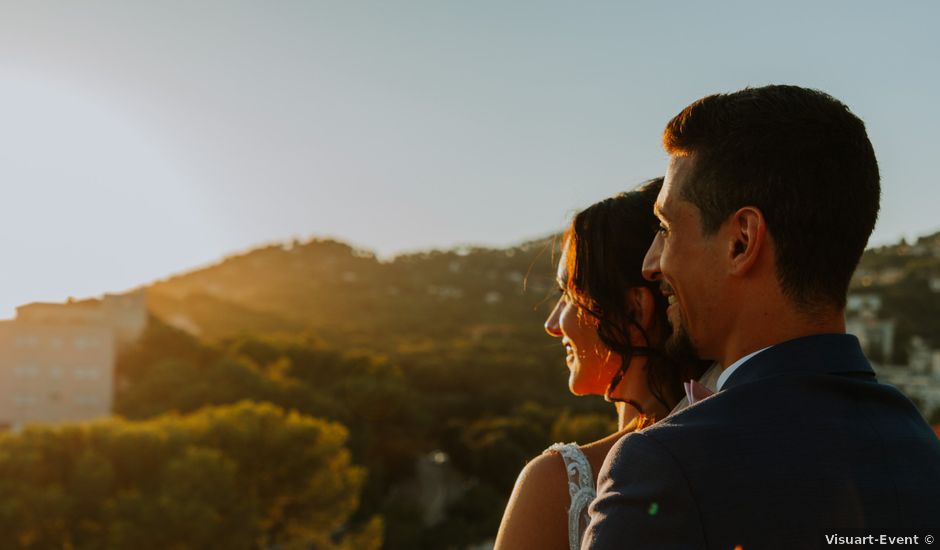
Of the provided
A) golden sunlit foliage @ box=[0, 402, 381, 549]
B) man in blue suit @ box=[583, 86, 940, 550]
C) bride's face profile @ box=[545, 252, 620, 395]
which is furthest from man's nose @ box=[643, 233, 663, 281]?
golden sunlit foliage @ box=[0, 402, 381, 549]

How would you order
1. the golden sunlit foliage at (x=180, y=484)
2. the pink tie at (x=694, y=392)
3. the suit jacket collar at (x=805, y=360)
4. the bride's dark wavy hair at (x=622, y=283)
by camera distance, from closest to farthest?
the suit jacket collar at (x=805, y=360), the pink tie at (x=694, y=392), the bride's dark wavy hair at (x=622, y=283), the golden sunlit foliage at (x=180, y=484)

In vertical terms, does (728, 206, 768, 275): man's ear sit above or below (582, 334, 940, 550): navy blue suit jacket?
above

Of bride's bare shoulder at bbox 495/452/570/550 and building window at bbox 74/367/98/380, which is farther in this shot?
building window at bbox 74/367/98/380

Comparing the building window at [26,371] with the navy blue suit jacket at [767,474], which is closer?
the navy blue suit jacket at [767,474]

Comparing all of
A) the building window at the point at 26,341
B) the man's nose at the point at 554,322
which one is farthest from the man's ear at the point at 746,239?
the building window at the point at 26,341

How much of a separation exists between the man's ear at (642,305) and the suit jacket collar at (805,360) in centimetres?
71

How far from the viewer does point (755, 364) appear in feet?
3.96

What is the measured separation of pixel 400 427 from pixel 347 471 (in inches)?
481

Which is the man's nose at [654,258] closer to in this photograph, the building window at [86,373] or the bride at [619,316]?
the bride at [619,316]

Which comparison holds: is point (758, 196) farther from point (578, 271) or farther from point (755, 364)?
point (578, 271)

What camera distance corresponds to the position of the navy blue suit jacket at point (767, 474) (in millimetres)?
1039

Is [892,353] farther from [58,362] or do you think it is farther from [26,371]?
[26,371]

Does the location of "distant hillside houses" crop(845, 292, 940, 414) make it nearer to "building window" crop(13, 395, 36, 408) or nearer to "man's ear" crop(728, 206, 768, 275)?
"building window" crop(13, 395, 36, 408)

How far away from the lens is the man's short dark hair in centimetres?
122
